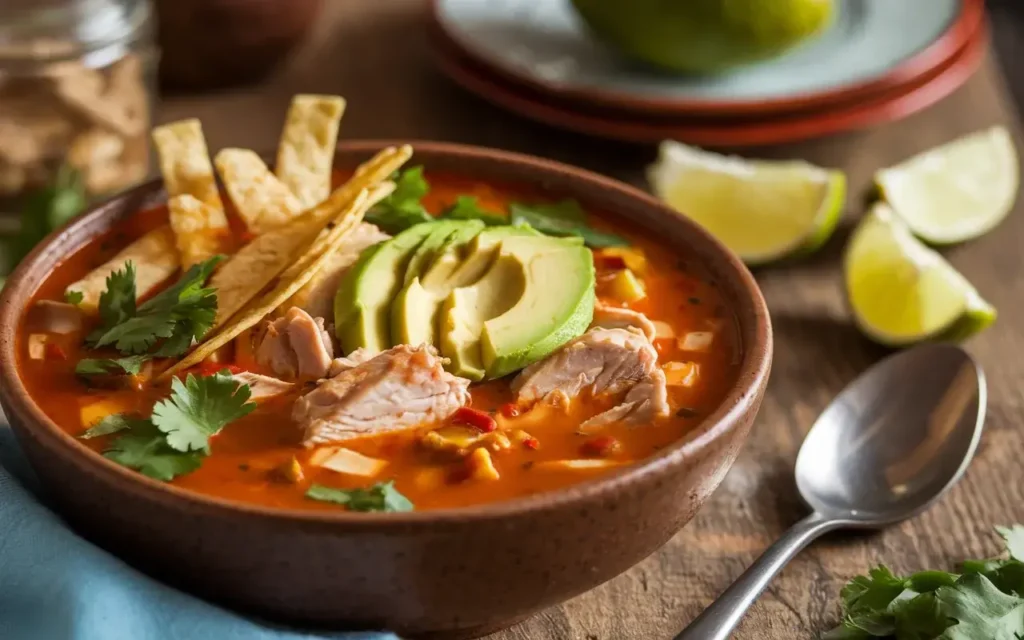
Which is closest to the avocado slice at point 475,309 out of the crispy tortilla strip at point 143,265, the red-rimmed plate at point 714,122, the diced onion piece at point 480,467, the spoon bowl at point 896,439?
the diced onion piece at point 480,467

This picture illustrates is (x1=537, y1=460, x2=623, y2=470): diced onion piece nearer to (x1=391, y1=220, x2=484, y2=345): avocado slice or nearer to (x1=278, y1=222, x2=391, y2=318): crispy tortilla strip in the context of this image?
(x1=391, y1=220, x2=484, y2=345): avocado slice

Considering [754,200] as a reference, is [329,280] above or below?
above

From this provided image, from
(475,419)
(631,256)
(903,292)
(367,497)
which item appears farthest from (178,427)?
(903,292)

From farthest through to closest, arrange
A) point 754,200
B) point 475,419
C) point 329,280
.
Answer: point 754,200 < point 329,280 < point 475,419

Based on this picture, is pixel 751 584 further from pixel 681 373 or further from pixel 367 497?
pixel 367 497

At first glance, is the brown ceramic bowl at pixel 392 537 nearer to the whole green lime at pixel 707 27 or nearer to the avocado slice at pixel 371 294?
the avocado slice at pixel 371 294

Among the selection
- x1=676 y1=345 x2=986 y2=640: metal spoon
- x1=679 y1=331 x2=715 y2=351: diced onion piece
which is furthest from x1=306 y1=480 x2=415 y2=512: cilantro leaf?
x1=676 y1=345 x2=986 y2=640: metal spoon
